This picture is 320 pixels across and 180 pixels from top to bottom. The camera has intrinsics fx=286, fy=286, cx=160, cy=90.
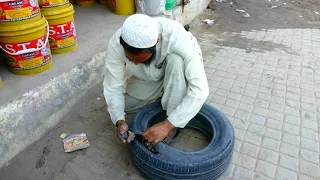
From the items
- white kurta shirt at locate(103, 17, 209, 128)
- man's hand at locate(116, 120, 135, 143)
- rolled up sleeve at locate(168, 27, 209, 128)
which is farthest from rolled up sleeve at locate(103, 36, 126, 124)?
rolled up sleeve at locate(168, 27, 209, 128)

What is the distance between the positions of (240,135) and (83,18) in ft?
7.63

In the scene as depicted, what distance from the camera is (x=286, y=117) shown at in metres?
2.55

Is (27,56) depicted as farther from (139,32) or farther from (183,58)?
(183,58)

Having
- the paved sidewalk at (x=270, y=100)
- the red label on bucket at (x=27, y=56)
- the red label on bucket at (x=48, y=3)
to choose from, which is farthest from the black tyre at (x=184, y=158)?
the red label on bucket at (x=48, y=3)

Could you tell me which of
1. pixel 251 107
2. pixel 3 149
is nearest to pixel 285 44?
pixel 251 107

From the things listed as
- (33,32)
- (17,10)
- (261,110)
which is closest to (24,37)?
(33,32)

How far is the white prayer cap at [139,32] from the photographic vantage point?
1.56m

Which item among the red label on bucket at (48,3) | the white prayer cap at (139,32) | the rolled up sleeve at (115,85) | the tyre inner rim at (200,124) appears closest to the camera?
the white prayer cap at (139,32)

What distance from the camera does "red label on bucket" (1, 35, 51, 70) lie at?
2.14 m

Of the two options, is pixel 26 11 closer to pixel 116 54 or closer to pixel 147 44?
pixel 116 54

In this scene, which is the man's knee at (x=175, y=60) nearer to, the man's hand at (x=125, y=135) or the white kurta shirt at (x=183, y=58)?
the white kurta shirt at (x=183, y=58)

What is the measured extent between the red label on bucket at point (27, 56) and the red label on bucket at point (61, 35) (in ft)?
0.69

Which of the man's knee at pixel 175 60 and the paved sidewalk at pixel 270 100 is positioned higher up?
the man's knee at pixel 175 60

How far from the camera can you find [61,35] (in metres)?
2.52
